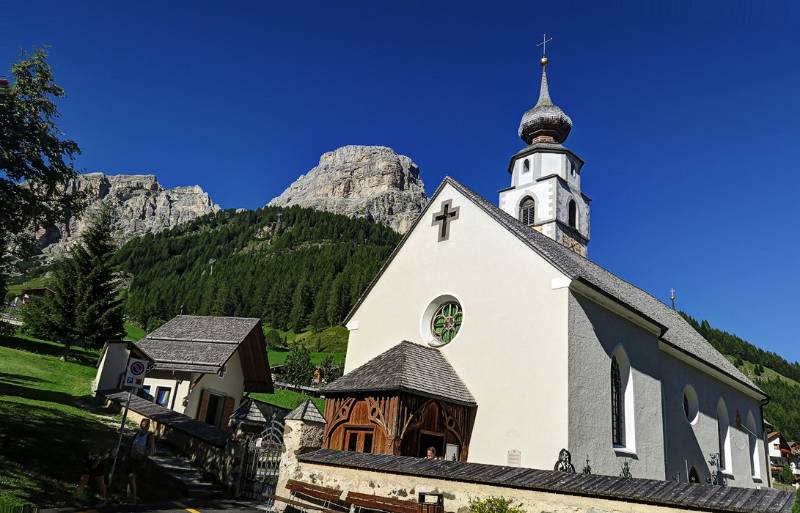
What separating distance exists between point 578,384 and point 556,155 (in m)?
25.6

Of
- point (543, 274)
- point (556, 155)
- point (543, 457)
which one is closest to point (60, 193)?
point (543, 274)

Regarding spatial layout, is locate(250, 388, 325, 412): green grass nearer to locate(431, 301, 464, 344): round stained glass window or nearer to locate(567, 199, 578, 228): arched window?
locate(567, 199, 578, 228): arched window

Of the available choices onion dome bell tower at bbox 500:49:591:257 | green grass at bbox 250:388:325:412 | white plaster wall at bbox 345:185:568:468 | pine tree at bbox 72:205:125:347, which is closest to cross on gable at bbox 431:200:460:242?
white plaster wall at bbox 345:185:568:468

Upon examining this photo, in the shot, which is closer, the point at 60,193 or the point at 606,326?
the point at 60,193

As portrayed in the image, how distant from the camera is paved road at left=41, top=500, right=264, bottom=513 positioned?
10.5 m

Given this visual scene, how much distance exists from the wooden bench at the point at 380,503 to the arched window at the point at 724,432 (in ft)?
75.8

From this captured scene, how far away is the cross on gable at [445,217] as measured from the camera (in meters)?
20.2

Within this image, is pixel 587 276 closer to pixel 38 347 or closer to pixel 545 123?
pixel 545 123

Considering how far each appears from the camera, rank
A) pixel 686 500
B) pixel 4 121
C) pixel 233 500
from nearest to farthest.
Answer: pixel 686 500 → pixel 4 121 → pixel 233 500

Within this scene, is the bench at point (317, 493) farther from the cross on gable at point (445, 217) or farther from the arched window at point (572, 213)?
the arched window at point (572, 213)

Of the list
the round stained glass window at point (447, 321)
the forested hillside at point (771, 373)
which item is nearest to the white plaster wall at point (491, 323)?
the round stained glass window at point (447, 321)

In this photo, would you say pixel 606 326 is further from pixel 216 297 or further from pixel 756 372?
pixel 756 372

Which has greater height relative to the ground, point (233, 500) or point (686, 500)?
point (686, 500)

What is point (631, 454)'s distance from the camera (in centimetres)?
1766
